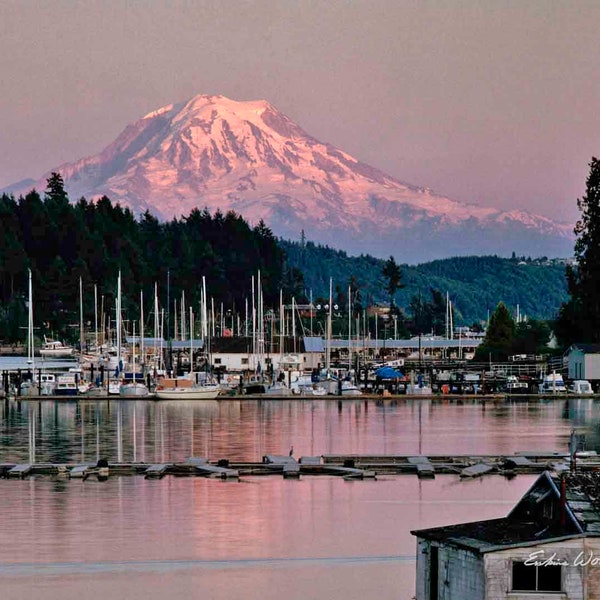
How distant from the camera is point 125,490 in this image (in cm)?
5359

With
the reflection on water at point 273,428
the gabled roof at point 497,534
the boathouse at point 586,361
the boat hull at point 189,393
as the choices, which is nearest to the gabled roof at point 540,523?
the gabled roof at point 497,534

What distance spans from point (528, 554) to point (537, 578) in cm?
46

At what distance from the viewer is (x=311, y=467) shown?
→ 59062 millimetres

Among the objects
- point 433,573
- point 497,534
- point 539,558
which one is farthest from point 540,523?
point 433,573

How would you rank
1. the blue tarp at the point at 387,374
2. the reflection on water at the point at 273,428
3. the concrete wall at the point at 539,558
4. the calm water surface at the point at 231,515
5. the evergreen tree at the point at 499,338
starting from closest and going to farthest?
the concrete wall at the point at 539,558, the calm water surface at the point at 231,515, the reflection on water at the point at 273,428, the blue tarp at the point at 387,374, the evergreen tree at the point at 499,338

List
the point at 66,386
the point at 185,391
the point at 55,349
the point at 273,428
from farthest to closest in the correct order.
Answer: the point at 55,349
the point at 66,386
the point at 185,391
the point at 273,428

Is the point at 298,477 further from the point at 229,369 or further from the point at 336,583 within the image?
the point at 229,369

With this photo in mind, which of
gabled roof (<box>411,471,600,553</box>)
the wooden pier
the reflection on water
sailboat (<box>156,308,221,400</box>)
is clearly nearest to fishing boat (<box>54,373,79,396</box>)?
the reflection on water

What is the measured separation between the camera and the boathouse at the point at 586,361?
126m

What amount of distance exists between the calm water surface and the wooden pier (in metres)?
1.03

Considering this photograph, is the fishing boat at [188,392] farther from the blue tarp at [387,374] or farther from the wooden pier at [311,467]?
the wooden pier at [311,467]

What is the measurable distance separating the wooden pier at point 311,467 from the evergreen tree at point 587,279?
73218 millimetres

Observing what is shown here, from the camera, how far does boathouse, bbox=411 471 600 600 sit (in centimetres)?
2641

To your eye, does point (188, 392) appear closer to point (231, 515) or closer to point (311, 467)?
point (311, 467)
